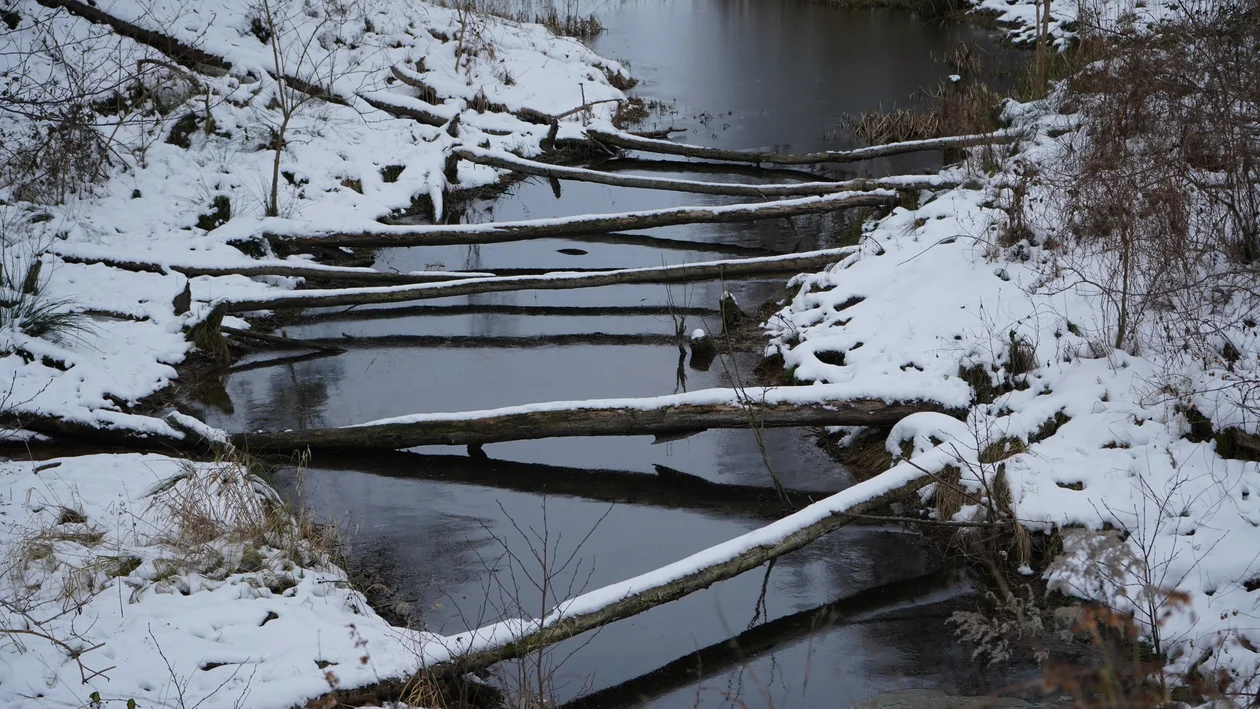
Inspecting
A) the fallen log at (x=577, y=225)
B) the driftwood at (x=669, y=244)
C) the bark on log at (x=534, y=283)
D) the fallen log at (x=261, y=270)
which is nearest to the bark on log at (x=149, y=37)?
the fallen log at (x=577, y=225)

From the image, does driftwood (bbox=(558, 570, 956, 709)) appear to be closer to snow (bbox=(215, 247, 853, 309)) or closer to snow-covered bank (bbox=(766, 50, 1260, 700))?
snow-covered bank (bbox=(766, 50, 1260, 700))

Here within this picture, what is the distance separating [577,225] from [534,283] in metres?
1.75

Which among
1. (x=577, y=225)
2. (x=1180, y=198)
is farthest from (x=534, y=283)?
(x=1180, y=198)

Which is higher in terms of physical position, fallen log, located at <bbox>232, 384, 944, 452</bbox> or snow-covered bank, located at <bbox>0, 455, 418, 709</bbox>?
fallen log, located at <bbox>232, 384, 944, 452</bbox>

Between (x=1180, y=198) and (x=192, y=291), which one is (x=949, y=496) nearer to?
(x=1180, y=198)

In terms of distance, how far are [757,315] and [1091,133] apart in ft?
11.9

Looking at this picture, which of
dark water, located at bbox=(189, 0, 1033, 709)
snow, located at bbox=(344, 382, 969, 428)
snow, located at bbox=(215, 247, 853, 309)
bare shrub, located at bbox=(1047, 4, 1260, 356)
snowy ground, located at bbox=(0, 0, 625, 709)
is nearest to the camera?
snowy ground, located at bbox=(0, 0, 625, 709)

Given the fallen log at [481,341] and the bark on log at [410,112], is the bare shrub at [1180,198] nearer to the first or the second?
the fallen log at [481,341]

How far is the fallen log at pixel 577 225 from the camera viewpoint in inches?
446

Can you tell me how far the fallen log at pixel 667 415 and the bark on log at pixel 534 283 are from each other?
293 centimetres

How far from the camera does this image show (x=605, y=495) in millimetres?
7090

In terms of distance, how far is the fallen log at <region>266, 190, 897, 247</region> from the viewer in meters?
11.3

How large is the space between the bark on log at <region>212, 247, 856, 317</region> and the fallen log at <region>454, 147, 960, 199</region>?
1640 mm

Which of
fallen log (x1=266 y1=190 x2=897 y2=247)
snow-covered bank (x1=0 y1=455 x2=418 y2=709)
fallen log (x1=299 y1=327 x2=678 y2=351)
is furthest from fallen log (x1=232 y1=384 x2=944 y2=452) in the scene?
fallen log (x1=266 y1=190 x2=897 y2=247)
